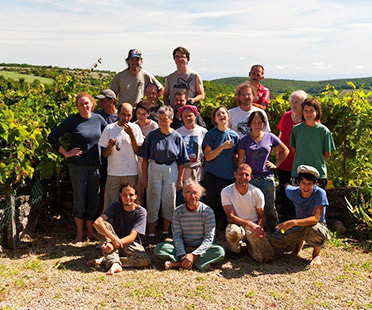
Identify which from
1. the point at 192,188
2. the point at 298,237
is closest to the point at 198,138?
the point at 192,188

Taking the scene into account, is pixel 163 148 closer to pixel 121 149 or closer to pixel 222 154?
pixel 121 149

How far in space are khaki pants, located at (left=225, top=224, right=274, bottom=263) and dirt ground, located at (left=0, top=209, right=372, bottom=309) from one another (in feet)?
0.32

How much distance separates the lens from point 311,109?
569 cm

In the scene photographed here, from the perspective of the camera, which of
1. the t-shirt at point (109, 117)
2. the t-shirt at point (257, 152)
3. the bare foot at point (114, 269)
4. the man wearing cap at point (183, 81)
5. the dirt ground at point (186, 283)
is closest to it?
the dirt ground at point (186, 283)

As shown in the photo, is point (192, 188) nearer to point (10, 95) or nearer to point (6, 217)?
point (6, 217)

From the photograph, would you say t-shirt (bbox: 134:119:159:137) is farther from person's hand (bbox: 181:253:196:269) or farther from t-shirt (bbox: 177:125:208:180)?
person's hand (bbox: 181:253:196:269)

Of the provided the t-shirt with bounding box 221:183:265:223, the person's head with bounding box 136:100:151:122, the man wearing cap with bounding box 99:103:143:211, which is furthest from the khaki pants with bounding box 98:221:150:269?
the person's head with bounding box 136:100:151:122

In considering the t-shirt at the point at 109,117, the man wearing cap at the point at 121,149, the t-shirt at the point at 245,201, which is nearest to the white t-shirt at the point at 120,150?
the man wearing cap at the point at 121,149

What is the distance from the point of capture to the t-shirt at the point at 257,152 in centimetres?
572

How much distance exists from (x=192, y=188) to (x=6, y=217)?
97.3 inches

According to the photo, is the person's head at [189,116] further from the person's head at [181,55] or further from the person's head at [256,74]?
the person's head at [256,74]

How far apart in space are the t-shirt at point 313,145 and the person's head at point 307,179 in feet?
1.58

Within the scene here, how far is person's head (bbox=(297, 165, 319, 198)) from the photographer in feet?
17.4

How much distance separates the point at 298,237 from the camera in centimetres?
539
